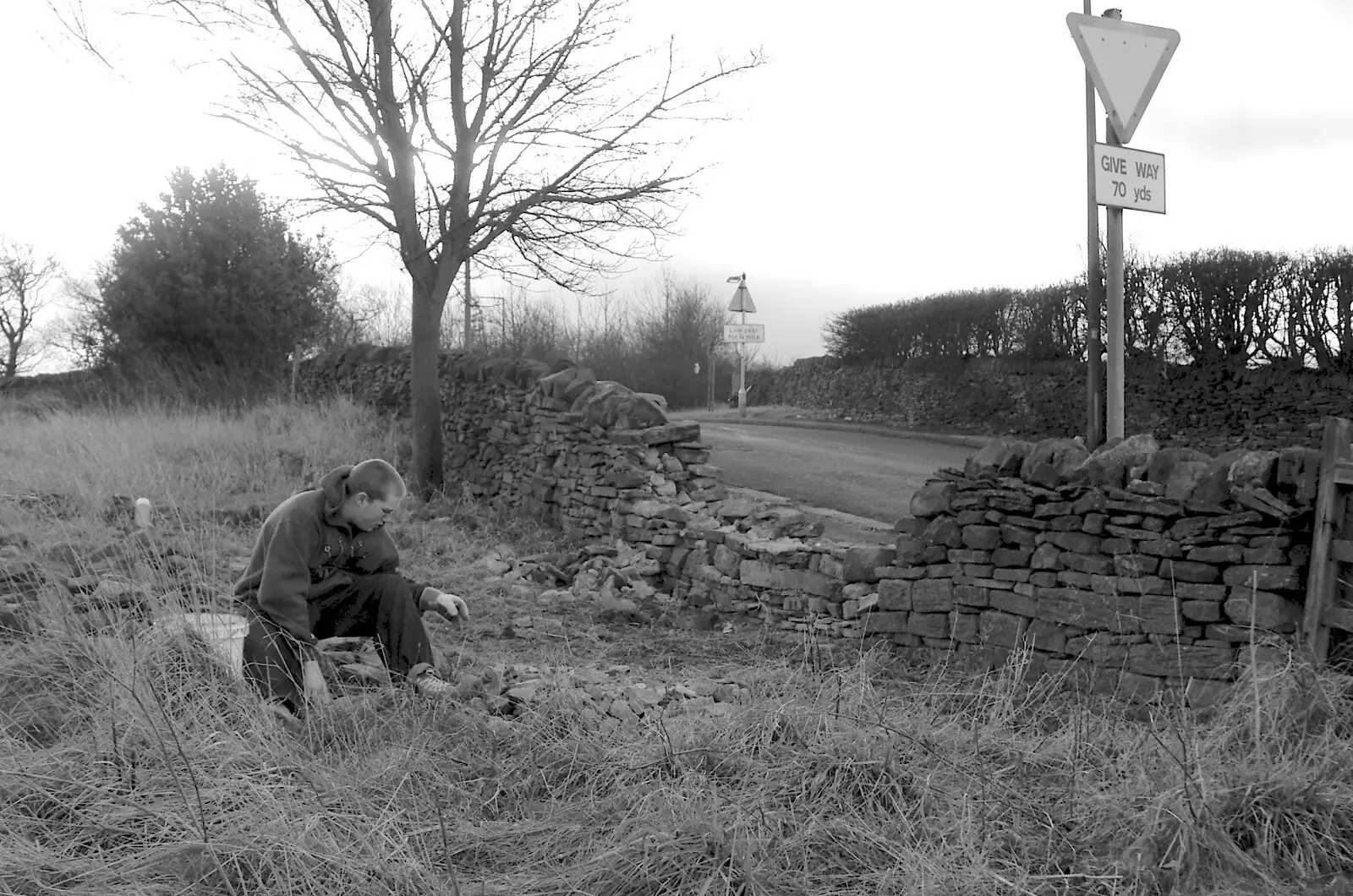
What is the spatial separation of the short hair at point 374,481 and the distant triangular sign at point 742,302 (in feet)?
71.4

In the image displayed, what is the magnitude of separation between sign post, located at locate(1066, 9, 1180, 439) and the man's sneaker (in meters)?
4.26

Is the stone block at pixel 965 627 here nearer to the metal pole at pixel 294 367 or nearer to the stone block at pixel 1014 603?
the stone block at pixel 1014 603

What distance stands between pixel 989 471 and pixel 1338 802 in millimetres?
2909

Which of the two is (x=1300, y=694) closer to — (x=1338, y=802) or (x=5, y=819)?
(x=1338, y=802)

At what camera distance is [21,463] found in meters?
10.6

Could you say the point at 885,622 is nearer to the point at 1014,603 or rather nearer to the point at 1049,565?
the point at 1014,603

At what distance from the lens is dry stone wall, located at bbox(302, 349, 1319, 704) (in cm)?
504

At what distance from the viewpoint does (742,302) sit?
26266 millimetres

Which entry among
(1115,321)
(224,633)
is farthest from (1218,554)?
(224,633)

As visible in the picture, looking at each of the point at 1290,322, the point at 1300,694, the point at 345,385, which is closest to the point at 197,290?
the point at 345,385

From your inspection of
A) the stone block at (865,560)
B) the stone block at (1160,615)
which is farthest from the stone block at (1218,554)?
the stone block at (865,560)

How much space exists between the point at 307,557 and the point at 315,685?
60 centimetres

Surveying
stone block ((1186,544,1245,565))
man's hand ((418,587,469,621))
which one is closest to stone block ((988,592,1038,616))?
stone block ((1186,544,1245,565))

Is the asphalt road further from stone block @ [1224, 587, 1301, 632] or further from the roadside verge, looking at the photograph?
stone block @ [1224, 587, 1301, 632]
